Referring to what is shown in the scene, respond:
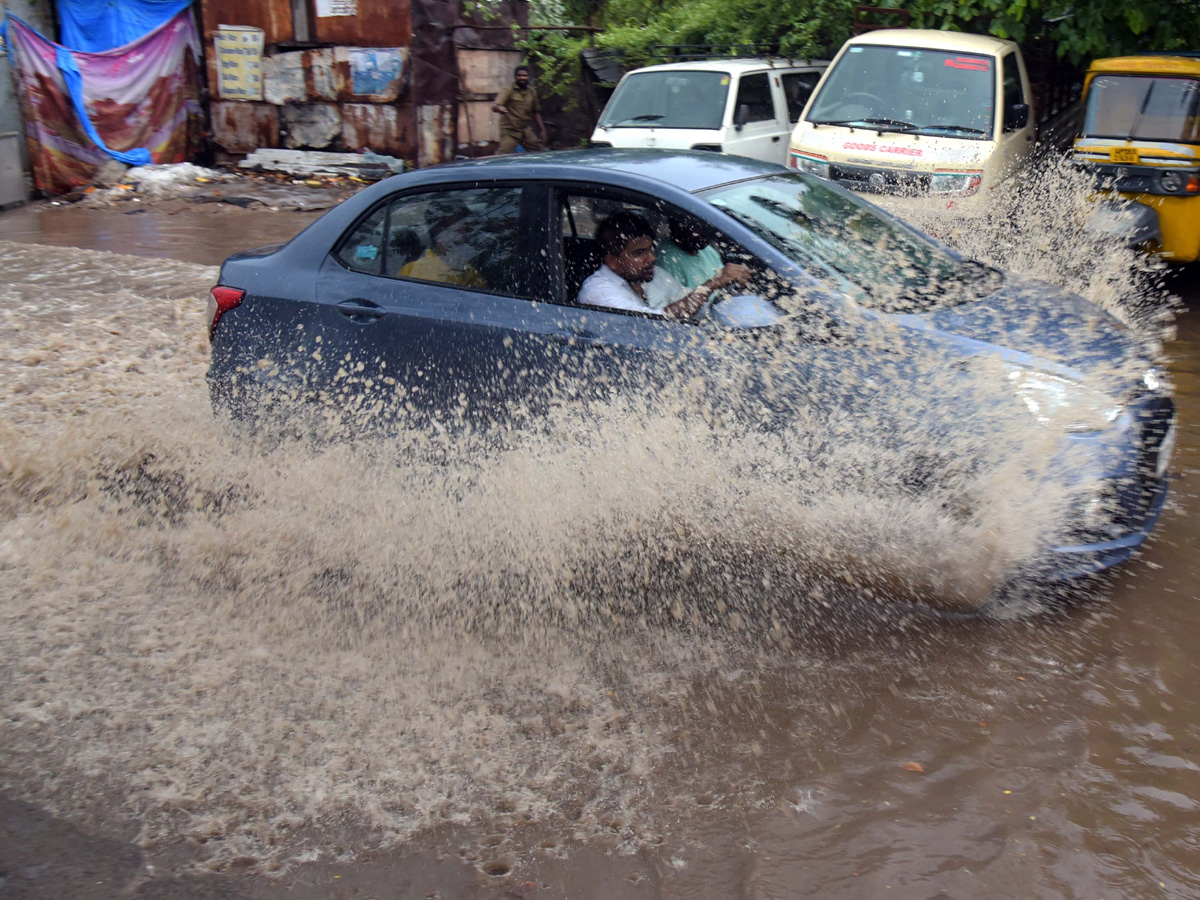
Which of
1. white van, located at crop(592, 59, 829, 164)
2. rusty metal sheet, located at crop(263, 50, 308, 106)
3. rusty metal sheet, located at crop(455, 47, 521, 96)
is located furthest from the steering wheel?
rusty metal sheet, located at crop(263, 50, 308, 106)

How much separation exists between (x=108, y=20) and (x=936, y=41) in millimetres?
11656

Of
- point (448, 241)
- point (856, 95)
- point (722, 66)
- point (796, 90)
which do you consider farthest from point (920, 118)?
point (448, 241)

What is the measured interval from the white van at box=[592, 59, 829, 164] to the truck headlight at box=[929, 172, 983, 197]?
2.80 metres

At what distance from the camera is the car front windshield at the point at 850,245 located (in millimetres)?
3838

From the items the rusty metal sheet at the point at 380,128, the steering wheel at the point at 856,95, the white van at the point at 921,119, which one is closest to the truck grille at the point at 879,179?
the white van at the point at 921,119

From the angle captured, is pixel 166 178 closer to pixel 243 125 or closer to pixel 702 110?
pixel 243 125

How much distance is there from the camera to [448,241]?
14.4 ft

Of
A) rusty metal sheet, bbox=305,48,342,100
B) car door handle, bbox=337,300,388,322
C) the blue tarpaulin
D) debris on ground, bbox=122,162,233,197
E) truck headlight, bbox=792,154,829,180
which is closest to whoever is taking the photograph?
car door handle, bbox=337,300,388,322

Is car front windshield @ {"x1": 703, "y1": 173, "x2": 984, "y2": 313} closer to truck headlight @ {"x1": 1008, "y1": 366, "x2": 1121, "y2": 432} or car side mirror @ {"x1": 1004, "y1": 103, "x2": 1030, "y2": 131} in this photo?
truck headlight @ {"x1": 1008, "y1": 366, "x2": 1121, "y2": 432}

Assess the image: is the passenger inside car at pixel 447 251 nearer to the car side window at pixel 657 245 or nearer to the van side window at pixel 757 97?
the car side window at pixel 657 245

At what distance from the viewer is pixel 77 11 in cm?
1445

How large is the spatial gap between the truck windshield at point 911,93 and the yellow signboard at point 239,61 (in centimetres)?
942

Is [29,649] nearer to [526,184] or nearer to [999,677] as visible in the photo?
[526,184]

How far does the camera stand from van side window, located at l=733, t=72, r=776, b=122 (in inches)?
446
